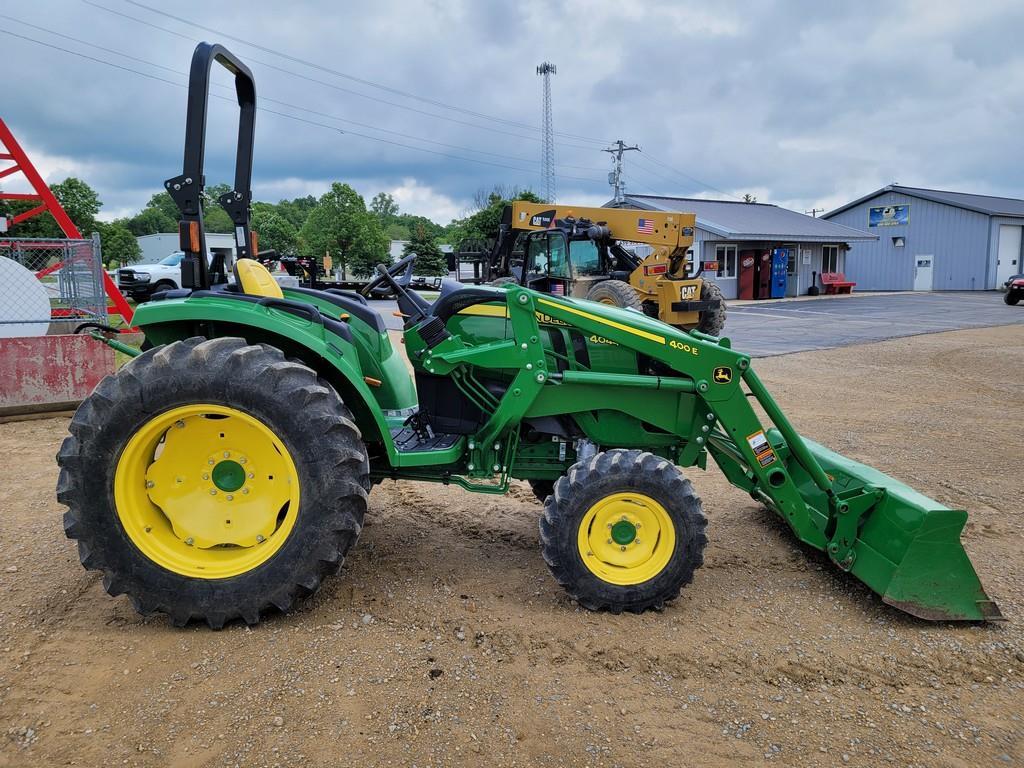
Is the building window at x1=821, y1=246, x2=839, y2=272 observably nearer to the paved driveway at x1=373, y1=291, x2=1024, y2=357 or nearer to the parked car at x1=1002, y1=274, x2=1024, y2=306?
the paved driveway at x1=373, y1=291, x2=1024, y2=357

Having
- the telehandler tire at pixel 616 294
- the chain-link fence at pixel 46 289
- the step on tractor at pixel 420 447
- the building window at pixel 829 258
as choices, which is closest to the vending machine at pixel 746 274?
the building window at pixel 829 258

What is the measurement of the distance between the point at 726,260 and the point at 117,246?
3175 cm

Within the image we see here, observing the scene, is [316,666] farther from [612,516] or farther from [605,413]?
[605,413]

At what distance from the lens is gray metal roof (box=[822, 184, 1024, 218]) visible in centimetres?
3316

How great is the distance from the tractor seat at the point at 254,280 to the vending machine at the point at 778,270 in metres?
28.3

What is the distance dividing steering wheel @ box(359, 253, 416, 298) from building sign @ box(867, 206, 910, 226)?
37141mm

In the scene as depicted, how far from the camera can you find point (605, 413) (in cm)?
369

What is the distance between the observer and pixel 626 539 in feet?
10.8

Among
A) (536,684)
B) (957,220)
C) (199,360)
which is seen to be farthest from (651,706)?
(957,220)

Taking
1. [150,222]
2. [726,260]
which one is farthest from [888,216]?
[150,222]

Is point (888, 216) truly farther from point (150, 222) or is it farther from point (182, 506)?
point (150, 222)

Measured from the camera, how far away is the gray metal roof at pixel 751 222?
91.9 feet

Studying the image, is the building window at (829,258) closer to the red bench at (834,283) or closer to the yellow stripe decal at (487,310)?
the red bench at (834,283)

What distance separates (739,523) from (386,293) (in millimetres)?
2507
